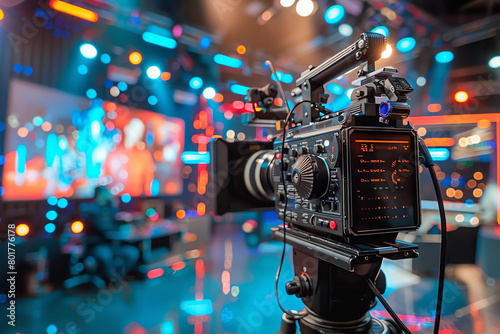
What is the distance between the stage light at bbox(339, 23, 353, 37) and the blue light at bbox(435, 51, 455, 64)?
2.80 feet

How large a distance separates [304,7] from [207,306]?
8.02 feet

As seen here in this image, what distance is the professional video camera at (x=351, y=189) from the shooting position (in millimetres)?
772

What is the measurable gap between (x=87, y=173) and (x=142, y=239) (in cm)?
106

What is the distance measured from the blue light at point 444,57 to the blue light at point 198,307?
2.89 metres

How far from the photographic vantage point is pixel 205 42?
10.3ft

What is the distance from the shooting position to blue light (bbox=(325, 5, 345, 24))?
2479mm

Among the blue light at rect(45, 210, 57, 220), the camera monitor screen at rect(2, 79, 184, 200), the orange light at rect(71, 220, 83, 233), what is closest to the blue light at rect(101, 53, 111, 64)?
the camera monitor screen at rect(2, 79, 184, 200)

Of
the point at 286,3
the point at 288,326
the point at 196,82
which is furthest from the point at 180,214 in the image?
the point at 288,326

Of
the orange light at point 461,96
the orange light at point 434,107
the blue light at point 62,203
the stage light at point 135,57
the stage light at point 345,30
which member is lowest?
the blue light at point 62,203

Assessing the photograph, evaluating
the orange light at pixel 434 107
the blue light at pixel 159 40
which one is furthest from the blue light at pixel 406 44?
the blue light at pixel 159 40

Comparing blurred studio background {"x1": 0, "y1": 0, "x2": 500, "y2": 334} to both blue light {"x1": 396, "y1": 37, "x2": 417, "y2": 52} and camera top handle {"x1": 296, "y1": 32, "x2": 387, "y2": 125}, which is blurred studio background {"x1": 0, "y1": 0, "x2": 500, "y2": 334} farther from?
camera top handle {"x1": 296, "y1": 32, "x2": 387, "y2": 125}

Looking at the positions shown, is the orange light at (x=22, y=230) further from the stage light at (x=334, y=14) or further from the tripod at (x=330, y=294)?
the stage light at (x=334, y=14)

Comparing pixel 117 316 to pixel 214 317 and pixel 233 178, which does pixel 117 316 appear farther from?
pixel 233 178

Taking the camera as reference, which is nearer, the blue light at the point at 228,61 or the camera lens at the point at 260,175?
the camera lens at the point at 260,175
